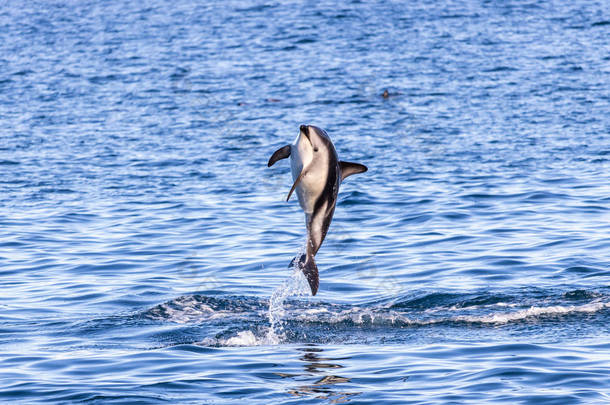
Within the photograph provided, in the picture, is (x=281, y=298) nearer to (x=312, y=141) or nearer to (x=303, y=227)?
(x=303, y=227)

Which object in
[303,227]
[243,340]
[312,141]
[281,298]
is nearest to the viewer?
[312,141]

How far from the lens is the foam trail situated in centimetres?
1538

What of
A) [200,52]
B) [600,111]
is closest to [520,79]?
[600,111]

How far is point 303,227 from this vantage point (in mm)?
22297

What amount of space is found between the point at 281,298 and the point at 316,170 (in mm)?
5023

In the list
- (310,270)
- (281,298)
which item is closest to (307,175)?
(310,270)

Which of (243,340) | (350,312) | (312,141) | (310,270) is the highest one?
(312,141)

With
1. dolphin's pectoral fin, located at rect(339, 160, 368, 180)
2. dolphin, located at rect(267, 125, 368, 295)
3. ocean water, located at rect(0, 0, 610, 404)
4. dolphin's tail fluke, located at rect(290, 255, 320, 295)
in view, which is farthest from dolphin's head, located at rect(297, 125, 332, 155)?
ocean water, located at rect(0, 0, 610, 404)

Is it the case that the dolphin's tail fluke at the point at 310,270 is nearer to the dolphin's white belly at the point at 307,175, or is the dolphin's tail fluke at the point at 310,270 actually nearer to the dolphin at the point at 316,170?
the dolphin at the point at 316,170

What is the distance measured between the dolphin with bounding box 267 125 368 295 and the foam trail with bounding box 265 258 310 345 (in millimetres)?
1735

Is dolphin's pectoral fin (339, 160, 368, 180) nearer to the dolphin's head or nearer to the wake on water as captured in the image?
the dolphin's head

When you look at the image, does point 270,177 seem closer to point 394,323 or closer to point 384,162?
point 384,162

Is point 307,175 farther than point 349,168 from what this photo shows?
No

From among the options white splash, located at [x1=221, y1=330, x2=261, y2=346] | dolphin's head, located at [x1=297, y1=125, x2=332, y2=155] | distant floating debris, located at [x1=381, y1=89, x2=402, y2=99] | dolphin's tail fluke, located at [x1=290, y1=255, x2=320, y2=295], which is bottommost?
white splash, located at [x1=221, y1=330, x2=261, y2=346]
